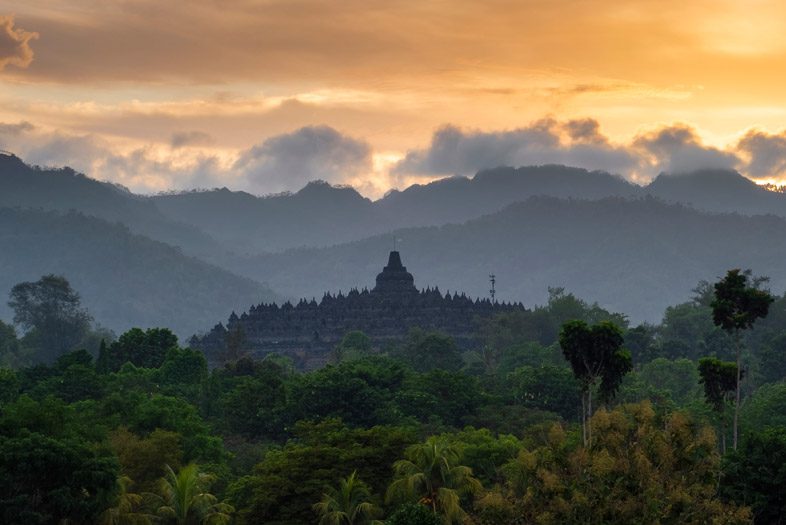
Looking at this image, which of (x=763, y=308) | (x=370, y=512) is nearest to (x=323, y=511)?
(x=370, y=512)

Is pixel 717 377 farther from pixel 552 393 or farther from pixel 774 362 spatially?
pixel 774 362

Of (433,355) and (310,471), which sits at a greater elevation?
(433,355)

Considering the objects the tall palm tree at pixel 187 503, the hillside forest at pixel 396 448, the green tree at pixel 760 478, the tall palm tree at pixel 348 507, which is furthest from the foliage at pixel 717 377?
the tall palm tree at pixel 187 503

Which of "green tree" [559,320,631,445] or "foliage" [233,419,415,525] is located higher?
"green tree" [559,320,631,445]

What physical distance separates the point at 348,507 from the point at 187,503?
712cm

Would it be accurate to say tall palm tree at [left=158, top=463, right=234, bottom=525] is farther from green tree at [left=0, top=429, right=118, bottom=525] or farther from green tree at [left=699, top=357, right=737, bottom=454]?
green tree at [left=699, top=357, right=737, bottom=454]

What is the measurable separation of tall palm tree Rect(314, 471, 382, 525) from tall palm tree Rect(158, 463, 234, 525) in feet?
14.4

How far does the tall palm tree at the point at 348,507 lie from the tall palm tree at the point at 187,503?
439 centimetres

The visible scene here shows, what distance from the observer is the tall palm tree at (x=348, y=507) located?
246ft

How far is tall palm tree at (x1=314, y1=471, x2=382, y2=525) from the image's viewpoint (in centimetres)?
7500

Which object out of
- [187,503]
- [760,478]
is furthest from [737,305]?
[187,503]

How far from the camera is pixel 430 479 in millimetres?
75562

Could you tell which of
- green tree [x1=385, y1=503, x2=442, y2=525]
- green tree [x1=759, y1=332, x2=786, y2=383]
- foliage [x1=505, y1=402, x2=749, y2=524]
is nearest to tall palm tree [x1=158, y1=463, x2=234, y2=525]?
green tree [x1=385, y1=503, x2=442, y2=525]

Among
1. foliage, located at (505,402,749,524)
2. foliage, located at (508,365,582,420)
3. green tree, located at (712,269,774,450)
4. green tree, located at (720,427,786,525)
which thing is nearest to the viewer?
foliage, located at (505,402,749,524)
